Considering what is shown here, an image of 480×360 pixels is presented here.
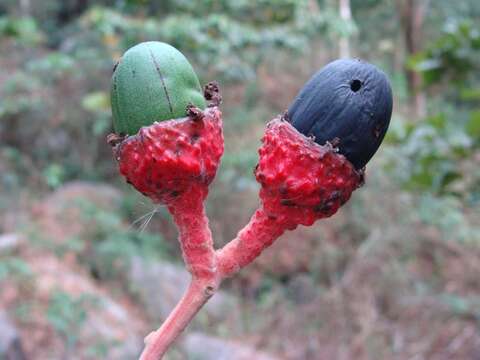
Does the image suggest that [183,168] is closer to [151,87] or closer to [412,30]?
[151,87]

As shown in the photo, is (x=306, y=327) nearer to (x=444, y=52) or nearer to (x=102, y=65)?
(x=444, y=52)

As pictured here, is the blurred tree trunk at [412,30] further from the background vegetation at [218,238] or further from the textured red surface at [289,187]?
the textured red surface at [289,187]

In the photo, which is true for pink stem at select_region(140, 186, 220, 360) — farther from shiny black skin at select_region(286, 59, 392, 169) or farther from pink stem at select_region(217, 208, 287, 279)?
shiny black skin at select_region(286, 59, 392, 169)

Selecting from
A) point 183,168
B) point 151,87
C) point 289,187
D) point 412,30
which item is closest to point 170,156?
point 183,168

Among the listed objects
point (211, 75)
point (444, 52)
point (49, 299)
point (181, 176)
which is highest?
point (181, 176)

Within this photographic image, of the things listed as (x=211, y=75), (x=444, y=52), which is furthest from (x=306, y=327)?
(x=444, y=52)

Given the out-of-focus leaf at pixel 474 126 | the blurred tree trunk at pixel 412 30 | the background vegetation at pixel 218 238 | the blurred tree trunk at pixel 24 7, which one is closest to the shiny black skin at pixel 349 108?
the out-of-focus leaf at pixel 474 126
